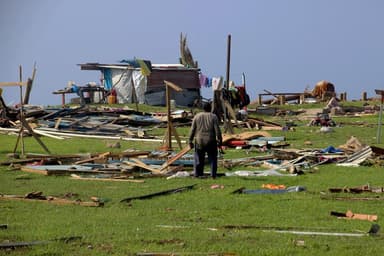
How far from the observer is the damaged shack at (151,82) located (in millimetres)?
60094

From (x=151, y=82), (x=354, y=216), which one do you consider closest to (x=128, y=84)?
(x=151, y=82)

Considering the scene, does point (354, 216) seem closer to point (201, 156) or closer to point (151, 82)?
point (201, 156)

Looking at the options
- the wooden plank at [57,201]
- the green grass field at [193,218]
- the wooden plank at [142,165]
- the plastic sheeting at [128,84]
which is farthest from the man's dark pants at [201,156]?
the plastic sheeting at [128,84]

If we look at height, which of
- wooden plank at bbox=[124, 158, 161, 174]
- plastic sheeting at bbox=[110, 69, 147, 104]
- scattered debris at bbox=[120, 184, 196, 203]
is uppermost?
scattered debris at bbox=[120, 184, 196, 203]

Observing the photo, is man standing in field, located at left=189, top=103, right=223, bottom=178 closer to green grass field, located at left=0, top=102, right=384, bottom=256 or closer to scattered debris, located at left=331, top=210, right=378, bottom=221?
green grass field, located at left=0, top=102, right=384, bottom=256

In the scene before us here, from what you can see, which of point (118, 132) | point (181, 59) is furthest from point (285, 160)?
point (181, 59)

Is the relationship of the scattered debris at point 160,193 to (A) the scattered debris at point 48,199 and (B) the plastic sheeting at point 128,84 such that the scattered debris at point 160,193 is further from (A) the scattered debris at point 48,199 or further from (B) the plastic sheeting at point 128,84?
(B) the plastic sheeting at point 128,84

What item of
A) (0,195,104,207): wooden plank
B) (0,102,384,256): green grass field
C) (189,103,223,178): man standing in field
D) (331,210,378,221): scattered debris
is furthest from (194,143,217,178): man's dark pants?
(331,210,378,221): scattered debris

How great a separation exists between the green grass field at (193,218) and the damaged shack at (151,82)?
3718cm

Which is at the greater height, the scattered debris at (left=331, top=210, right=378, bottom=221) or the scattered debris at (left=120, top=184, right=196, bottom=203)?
the scattered debris at (left=331, top=210, right=378, bottom=221)

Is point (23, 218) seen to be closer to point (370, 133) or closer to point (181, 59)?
point (370, 133)

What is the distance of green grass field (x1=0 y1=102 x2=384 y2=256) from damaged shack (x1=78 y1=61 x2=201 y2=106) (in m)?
37.2

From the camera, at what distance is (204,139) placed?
20.7 m

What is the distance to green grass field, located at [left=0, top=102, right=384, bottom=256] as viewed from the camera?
1097cm
